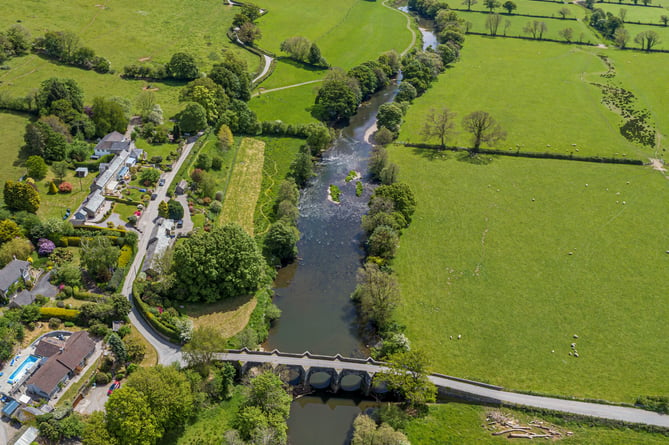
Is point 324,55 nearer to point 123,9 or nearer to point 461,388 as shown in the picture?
point 123,9

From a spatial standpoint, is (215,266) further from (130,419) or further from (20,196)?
(20,196)

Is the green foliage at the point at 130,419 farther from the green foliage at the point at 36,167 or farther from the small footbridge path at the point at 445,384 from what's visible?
the green foliage at the point at 36,167

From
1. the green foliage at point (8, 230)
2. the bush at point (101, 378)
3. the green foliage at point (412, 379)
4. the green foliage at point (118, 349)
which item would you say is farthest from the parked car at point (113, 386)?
the green foliage at point (8, 230)

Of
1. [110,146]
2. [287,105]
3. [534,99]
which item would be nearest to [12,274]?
[110,146]

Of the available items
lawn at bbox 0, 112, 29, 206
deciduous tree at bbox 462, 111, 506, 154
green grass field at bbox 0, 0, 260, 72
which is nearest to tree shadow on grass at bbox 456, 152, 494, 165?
deciduous tree at bbox 462, 111, 506, 154

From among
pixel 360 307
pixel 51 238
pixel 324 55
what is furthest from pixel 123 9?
pixel 360 307

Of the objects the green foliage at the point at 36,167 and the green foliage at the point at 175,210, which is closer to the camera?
the green foliage at the point at 175,210
